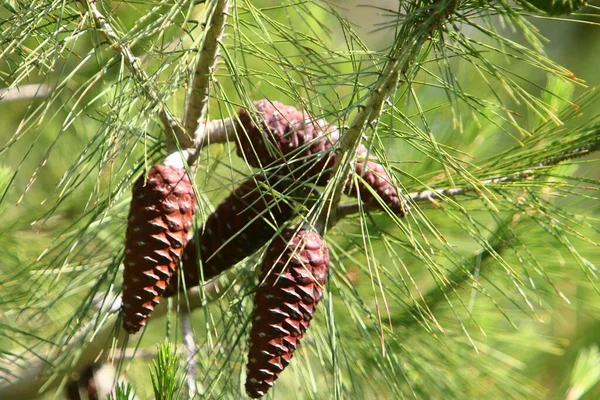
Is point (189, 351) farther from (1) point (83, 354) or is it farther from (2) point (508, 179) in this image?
(2) point (508, 179)

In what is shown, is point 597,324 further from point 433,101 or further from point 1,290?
point 1,290

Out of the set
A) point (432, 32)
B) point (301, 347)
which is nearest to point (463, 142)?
point (301, 347)

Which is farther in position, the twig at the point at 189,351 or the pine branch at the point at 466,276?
the pine branch at the point at 466,276

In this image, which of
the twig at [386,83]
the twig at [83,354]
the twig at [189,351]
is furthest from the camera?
the twig at [83,354]

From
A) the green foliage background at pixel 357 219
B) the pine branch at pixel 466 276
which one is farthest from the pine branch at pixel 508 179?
the pine branch at pixel 466 276

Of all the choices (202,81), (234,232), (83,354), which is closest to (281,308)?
(234,232)

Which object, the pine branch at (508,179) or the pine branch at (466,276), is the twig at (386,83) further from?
the pine branch at (466,276)

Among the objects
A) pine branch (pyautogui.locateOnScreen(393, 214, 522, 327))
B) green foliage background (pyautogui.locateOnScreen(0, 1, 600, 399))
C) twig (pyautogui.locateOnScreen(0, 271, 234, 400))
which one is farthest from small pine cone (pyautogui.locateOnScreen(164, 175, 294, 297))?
pine branch (pyautogui.locateOnScreen(393, 214, 522, 327))

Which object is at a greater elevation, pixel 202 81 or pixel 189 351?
pixel 202 81
